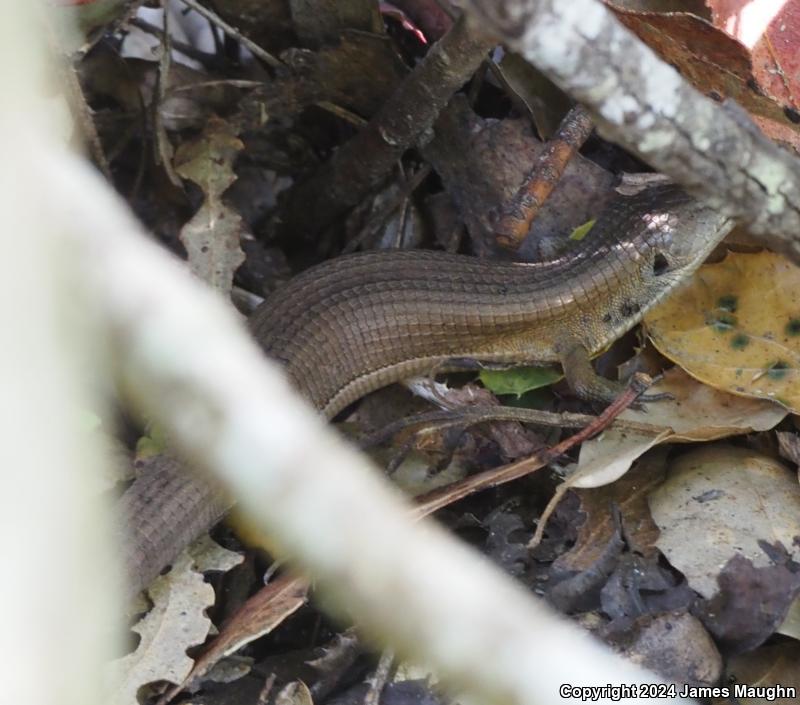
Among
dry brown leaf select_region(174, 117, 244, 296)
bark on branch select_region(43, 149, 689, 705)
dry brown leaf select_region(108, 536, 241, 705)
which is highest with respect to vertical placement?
bark on branch select_region(43, 149, 689, 705)

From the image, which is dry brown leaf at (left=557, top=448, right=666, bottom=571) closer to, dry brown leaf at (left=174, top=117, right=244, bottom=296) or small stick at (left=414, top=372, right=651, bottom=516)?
small stick at (left=414, top=372, right=651, bottom=516)

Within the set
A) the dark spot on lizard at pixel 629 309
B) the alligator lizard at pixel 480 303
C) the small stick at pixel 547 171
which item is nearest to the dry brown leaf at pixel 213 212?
the alligator lizard at pixel 480 303

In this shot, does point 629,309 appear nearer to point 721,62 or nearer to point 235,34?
point 721,62

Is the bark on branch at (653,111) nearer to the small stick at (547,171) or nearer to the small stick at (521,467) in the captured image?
the small stick at (521,467)

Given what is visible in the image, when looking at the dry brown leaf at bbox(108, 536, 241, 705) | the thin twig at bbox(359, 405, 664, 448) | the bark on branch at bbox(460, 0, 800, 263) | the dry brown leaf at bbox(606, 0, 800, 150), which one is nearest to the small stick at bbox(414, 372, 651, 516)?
the thin twig at bbox(359, 405, 664, 448)

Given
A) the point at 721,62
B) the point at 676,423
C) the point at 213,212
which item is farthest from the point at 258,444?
the point at 213,212

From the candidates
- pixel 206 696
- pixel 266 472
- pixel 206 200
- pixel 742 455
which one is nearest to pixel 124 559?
pixel 206 696
